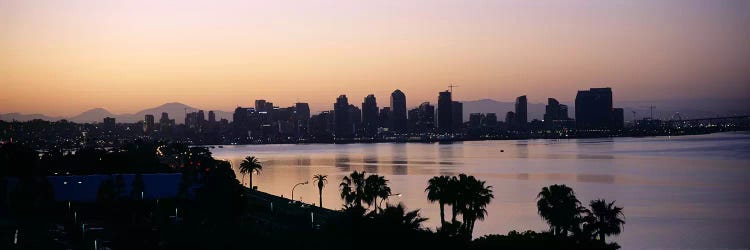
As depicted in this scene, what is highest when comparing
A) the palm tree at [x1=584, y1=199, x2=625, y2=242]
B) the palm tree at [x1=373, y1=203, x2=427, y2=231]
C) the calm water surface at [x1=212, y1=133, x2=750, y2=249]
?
the palm tree at [x1=373, y1=203, x2=427, y2=231]

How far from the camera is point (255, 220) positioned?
38.7 m

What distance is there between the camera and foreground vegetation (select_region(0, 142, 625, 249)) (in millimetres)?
18391

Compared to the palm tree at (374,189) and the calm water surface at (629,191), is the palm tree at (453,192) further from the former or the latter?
the calm water surface at (629,191)

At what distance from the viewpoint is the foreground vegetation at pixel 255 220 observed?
60.3 feet

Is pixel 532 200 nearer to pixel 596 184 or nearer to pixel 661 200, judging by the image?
pixel 661 200

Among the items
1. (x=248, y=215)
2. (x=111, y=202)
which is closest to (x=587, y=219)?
(x=248, y=215)

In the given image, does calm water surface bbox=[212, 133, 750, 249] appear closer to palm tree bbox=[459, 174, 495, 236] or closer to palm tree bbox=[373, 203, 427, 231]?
palm tree bbox=[459, 174, 495, 236]

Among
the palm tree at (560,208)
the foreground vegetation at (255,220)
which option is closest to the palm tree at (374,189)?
the foreground vegetation at (255,220)

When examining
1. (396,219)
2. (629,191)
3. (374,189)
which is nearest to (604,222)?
(396,219)

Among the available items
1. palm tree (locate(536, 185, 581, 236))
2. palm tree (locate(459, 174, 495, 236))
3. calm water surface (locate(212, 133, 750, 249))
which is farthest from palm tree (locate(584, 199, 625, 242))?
calm water surface (locate(212, 133, 750, 249))

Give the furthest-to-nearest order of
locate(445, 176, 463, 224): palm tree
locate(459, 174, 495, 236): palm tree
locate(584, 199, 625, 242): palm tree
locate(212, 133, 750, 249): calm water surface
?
locate(212, 133, 750, 249): calm water surface, locate(445, 176, 463, 224): palm tree, locate(459, 174, 495, 236): palm tree, locate(584, 199, 625, 242): palm tree

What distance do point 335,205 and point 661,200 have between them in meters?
25.6

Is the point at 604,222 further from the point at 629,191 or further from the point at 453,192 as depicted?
the point at 629,191

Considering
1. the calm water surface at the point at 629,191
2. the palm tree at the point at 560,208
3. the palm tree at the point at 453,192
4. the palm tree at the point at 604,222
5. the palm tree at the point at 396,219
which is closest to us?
the palm tree at the point at 396,219
